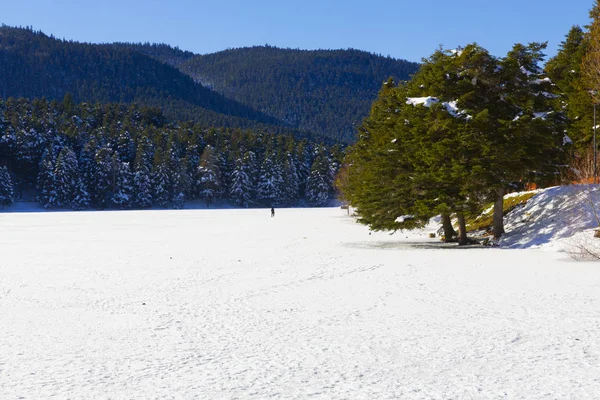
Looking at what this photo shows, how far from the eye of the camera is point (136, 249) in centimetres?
2275

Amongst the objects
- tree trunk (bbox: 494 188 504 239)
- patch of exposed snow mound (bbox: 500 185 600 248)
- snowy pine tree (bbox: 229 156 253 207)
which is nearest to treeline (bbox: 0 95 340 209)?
snowy pine tree (bbox: 229 156 253 207)

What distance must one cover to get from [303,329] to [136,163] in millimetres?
96913

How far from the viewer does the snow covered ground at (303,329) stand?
20.6ft

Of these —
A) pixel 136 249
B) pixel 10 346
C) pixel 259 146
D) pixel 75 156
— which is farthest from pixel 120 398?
pixel 259 146

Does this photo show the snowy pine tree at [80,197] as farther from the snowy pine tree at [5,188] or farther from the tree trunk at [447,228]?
the tree trunk at [447,228]

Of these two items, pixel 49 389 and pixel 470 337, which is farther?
pixel 470 337

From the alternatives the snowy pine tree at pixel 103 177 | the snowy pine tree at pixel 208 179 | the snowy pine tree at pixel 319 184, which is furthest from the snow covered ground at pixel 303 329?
the snowy pine tree at pixel 319 184

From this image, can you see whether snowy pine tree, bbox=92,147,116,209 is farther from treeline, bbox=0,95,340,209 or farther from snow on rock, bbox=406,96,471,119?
snow on rock, bbox=406,96,471,119

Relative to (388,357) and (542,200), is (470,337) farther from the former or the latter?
(542,200)

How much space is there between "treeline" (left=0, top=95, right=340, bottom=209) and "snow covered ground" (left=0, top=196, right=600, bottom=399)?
8294 centimetres

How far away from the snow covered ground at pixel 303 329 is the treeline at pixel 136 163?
82938 millimetres

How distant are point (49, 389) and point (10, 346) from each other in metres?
2.35

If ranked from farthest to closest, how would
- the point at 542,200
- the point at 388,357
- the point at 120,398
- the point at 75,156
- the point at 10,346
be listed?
the point at 75,156 → the point at 542,200 → the point at 10,346 → the point at 388,357 → the point at 120,398

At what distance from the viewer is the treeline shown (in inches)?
3772
